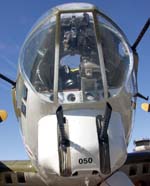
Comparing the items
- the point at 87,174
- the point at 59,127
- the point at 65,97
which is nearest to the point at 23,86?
the point at 65,97

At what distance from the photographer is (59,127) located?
5.55 meters

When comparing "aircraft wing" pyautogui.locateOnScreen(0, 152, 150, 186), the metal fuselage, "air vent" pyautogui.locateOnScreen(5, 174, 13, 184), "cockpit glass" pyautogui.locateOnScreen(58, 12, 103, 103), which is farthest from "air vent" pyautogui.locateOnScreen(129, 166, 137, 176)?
"cockpit glass" pyautogui.locateOnScreen(58, 12, 103, 103)

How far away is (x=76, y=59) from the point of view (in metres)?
6.55

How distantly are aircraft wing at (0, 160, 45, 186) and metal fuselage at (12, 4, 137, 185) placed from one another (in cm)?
332

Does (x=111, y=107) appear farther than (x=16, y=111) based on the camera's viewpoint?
No

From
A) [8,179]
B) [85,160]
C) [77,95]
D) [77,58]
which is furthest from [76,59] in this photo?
[8,179]

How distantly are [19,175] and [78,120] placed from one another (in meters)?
5.43

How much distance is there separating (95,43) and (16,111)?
7.75 ft

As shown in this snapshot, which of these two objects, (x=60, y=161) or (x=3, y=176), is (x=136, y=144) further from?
(x=60, y=161)

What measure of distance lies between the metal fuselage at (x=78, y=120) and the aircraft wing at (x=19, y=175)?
3.32m

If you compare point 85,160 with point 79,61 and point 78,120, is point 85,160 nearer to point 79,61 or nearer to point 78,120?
point 78,120

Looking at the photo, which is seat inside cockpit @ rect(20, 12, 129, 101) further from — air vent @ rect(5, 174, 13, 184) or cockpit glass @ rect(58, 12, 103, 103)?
air vent @ rect(5, 174, 13, 184)

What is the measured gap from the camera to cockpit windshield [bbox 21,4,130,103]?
20.0ft

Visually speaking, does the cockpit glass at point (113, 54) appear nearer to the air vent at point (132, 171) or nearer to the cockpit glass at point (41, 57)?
the cockpit glass at point (41, 57)
